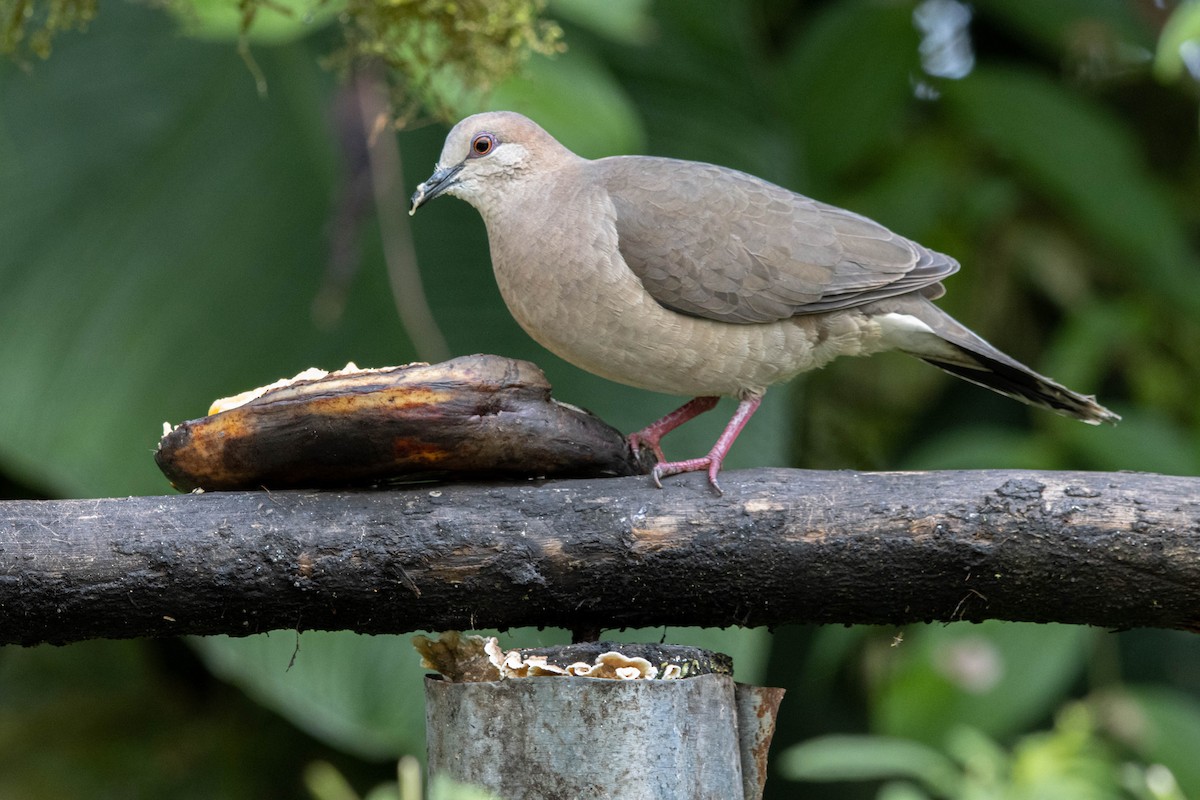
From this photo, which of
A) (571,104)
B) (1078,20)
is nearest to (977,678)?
(571,104)

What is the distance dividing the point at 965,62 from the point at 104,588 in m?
4.14

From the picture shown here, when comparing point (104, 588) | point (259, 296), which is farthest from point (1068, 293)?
point (104, 588)

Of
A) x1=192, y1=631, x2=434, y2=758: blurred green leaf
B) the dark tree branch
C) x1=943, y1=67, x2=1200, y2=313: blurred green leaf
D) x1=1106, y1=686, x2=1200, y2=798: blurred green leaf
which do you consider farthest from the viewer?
x1=943, y1=67, x2=1200, y2=313: blurred green leaf

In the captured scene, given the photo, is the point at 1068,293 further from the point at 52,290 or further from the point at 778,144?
the point at 52,290

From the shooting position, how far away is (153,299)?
409 cm

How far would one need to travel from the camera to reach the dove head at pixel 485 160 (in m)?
2.75

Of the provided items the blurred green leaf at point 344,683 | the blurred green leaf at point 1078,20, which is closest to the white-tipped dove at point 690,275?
the blurred green leaf at point 344,683

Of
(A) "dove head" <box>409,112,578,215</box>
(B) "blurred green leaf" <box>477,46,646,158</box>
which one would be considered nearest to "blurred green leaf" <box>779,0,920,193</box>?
(B) "blurred green leaf" <box>477,46,646,158</box>

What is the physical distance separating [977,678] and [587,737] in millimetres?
2346

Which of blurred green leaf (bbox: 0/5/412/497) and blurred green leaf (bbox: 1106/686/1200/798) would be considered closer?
blurred green leaf (bbox: 1106/686/1200/798)

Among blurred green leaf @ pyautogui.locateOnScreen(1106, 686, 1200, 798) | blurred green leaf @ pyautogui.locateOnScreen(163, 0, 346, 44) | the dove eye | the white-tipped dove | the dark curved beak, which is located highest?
blurred green leaf @ pyautogui.locateOnScreen(163, 0, 346, 44)

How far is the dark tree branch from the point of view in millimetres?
2074

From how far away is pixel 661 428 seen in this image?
279 centimetres

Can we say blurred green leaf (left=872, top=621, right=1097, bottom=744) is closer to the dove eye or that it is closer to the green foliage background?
the green foliage background
